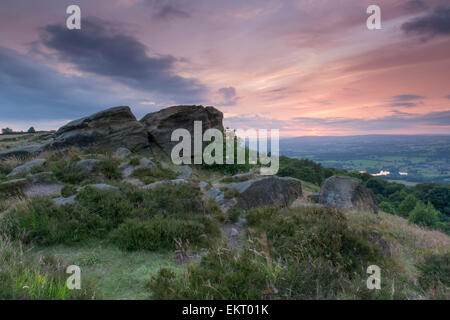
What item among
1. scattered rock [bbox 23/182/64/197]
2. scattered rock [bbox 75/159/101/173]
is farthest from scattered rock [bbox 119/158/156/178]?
scattered rock [bbox 23/182/64/197]

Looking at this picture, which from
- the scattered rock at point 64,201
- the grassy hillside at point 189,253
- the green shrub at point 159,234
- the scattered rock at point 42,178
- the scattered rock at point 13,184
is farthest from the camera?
the scattered rock at point 42,178

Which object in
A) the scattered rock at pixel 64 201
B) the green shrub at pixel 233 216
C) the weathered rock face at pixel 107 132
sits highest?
the weathered rock face at pixel 107 132

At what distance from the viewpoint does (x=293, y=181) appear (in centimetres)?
1180

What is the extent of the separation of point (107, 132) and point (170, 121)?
18.5 feet

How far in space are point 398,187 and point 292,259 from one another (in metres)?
69.5

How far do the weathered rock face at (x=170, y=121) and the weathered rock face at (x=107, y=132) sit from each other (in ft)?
4.27

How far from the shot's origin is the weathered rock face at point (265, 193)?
33.5ft

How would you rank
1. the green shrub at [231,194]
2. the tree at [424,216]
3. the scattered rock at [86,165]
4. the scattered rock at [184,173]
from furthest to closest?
the tree at [424,216] < the scattered rock at [184,173] < the scattered rock at [86,165] < the green shrub at [231,194]

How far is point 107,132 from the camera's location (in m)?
20.0

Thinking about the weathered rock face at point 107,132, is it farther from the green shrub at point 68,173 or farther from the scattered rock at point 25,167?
the green shrub at point 68,173

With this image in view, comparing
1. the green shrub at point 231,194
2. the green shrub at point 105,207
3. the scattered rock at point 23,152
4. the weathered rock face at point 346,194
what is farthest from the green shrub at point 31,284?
the scattered rock at point 23,152

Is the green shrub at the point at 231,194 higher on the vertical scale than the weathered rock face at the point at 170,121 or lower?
lower
